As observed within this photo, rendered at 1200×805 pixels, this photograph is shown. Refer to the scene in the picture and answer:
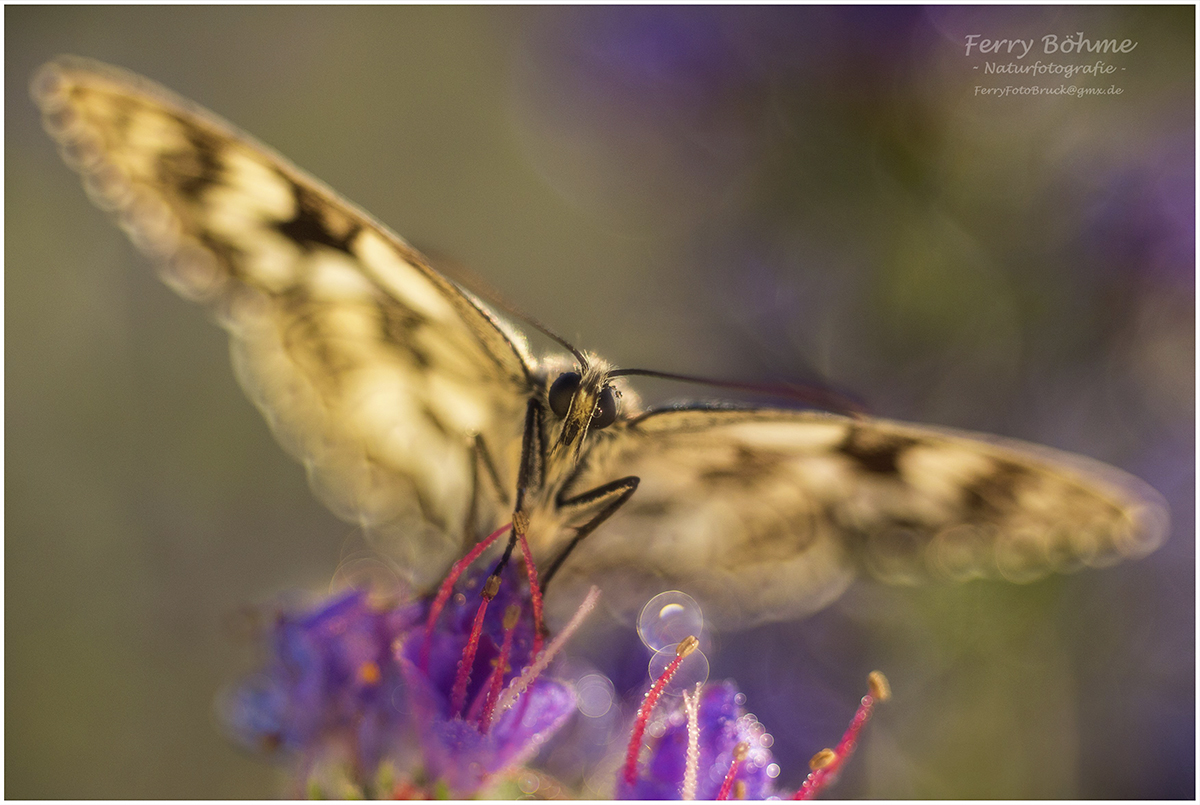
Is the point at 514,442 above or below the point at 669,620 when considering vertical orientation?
above

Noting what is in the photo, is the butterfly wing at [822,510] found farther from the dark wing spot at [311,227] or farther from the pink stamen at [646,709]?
the dark wing spot at [311,227]

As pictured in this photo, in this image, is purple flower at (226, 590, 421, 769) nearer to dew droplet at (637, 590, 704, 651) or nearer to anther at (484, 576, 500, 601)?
anther at (484, 576, 500, 601)

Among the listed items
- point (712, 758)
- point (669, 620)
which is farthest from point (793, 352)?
point (712, 758)

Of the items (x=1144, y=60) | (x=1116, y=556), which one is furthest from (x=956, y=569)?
(x=1144, y=60)

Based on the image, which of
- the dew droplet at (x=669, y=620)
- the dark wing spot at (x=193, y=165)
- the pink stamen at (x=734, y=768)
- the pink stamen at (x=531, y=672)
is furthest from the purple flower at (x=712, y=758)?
the dark wing spot at (x=193, y=165)

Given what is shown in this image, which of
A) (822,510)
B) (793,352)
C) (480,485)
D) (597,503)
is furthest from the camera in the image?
(793,352)

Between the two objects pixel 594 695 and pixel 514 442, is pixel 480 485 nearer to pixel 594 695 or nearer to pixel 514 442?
pixel 514 442

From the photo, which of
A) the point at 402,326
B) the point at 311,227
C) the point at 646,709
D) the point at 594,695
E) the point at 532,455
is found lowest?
the point at 594,695
